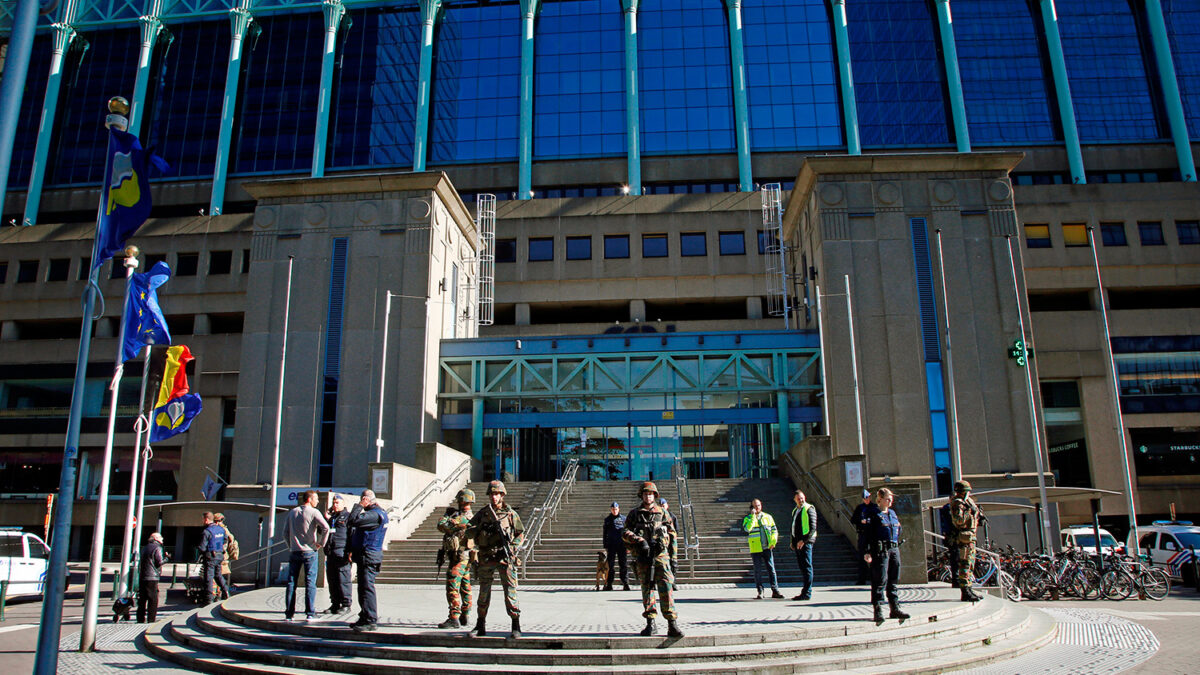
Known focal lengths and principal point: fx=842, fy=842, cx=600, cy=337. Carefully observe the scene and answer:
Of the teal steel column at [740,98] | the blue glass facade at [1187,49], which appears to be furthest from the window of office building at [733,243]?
the blue glass facade at [1187,49]

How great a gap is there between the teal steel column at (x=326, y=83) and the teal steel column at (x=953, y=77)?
38776 mm

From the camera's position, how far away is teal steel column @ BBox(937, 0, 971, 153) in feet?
169

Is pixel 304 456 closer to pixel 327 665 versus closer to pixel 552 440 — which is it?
pixel 552 440

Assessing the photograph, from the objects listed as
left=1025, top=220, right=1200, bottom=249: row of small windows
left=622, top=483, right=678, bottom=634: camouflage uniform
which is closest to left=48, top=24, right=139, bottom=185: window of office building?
left=1025, top=220, right=1200, bottom=249: row of small windows

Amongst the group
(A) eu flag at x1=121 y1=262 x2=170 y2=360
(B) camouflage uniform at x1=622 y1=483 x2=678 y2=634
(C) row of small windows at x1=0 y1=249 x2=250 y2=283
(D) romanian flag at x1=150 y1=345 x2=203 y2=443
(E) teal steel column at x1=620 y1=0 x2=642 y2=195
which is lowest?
(B) camouflage uniform at x1=622 y1=483 x2=678 y2=634

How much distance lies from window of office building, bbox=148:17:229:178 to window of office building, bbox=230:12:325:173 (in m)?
1.93

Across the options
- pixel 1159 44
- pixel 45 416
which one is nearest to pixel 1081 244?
pixel 1159 44

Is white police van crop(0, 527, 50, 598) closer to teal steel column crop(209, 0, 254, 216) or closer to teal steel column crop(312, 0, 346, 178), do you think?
teal steel column crop(312, 0, 346, 178)

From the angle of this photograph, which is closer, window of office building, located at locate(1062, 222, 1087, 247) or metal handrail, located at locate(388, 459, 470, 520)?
metal handrail, located at locate(388, 459, 470, 520)

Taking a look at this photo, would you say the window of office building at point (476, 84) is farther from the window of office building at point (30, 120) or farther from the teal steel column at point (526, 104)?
the window of office building at point (30, 120)

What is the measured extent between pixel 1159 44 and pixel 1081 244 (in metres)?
18.9

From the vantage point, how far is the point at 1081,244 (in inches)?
1724

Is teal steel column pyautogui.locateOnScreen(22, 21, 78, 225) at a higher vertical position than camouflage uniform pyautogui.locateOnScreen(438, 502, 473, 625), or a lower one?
higher

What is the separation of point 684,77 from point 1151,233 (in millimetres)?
27748
